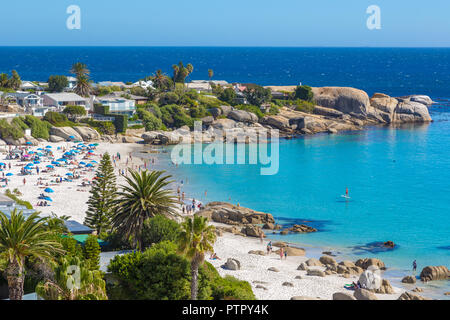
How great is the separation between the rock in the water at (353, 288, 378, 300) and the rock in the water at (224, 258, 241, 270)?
7.27 meters

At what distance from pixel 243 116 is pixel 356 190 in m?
34.3

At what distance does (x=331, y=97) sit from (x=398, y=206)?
5427 cm

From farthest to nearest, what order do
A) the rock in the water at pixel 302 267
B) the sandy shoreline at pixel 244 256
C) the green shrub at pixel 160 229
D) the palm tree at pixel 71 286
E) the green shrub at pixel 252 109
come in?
the green shrub at pixel 252 109
the rock in the water at pixel 302 267
the sandy shoreline at pixel 244 256
the green shrub at pixel 160 229
the palm tree at pixel 71 286

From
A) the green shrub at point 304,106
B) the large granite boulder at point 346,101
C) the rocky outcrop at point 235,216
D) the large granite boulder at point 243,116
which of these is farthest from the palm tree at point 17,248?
the large granite boulder at point 346,101

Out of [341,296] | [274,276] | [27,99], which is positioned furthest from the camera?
[27,99]

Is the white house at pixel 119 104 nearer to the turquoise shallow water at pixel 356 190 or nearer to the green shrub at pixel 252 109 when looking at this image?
the green shrub at pixel 252 109

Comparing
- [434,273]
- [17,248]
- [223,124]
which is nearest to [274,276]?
[434,273]

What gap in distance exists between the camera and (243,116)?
8750cm

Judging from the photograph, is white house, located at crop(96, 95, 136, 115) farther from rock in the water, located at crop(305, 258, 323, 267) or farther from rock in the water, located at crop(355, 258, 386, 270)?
rock in the water, located at crop(355, 258, 386, 270)

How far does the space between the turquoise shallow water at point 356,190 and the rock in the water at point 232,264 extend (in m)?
8.27

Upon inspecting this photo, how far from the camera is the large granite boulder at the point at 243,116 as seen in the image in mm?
87375

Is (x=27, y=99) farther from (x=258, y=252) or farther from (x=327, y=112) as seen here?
(x=258, y=252)

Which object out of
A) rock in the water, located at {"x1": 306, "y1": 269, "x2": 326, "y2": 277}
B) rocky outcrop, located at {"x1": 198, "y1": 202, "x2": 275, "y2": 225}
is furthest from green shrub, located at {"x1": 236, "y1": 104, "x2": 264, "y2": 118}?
rock in the water, located at {"x1": 306, "y1": 269, "x2": 326, "y2": 277}

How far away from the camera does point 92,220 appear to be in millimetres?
36375
